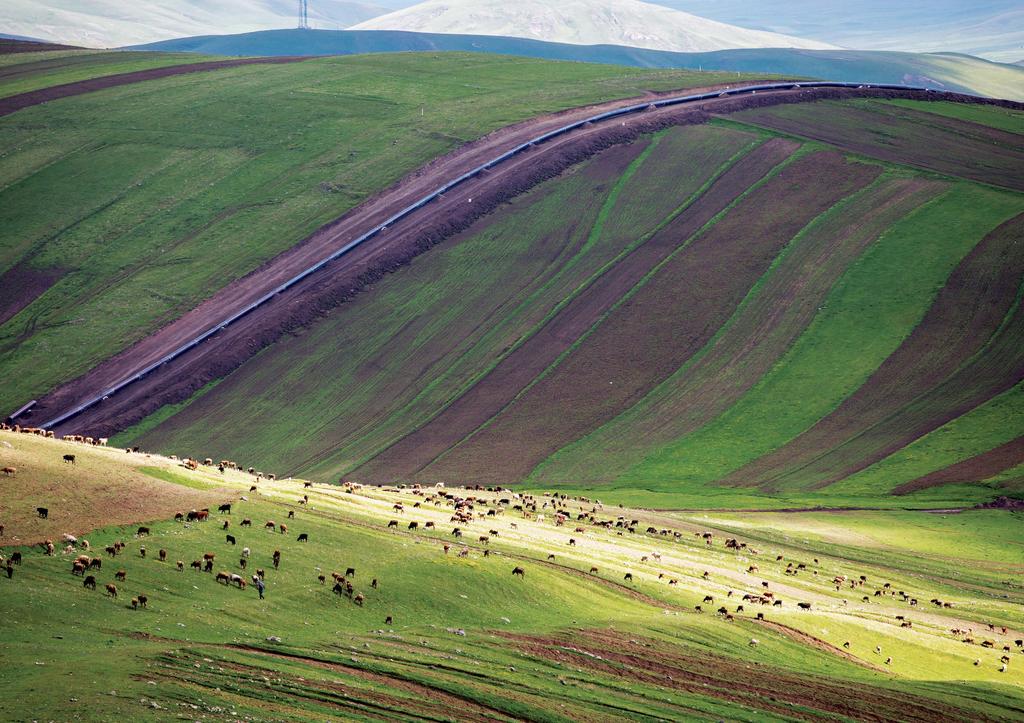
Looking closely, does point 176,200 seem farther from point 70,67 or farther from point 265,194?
point 70,67

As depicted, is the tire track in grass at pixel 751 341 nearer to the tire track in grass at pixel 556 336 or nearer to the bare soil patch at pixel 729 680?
the tire track in grass at pixel 556 336

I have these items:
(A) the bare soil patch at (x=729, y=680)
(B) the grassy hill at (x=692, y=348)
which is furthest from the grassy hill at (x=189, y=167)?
(A) the bare soil patch at (x=729, y=680)

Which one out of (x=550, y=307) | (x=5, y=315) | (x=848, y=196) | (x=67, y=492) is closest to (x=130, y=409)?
(x=5, y=315)

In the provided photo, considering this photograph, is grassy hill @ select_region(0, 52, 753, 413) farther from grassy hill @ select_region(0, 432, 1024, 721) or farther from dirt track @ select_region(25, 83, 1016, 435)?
grassy hill @ select_region(0, 432, 1024, 721)

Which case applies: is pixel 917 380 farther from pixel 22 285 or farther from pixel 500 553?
pixel 22 285

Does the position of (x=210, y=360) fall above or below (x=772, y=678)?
above

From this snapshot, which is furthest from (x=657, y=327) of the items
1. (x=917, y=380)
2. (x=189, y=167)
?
(x=189, y=167)
